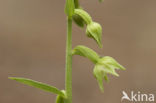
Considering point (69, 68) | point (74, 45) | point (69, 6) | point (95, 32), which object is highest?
point (74, 45)

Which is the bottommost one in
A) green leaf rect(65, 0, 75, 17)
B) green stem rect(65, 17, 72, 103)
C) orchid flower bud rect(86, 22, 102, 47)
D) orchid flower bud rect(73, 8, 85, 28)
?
green stem rect(65, 17, 72, 103)

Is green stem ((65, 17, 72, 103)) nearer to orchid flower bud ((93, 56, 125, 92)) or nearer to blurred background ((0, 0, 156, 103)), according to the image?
orchid flower bud ((93, 56, 125, 92))

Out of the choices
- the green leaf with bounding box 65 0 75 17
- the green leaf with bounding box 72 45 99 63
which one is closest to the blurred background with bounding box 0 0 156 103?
the green leaf with bounding box 72 45 99 63

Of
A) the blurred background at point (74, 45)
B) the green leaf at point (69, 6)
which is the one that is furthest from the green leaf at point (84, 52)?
the blurred background at point (74, 45)

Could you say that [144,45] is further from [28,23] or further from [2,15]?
[2,15]

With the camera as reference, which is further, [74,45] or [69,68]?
[74,45]

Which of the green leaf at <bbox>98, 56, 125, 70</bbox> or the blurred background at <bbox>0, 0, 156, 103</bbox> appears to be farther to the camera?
the blurred background at <bbox>0, 0, 156, 103</bbox>

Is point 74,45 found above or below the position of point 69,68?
above

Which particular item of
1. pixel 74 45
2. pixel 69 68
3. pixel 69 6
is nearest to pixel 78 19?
pixel 69 6

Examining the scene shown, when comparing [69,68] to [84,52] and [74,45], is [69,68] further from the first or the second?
[74,45]

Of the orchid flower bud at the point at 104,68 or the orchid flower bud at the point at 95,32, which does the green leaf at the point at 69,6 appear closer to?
the orchid flower bud at the point at 95,32
